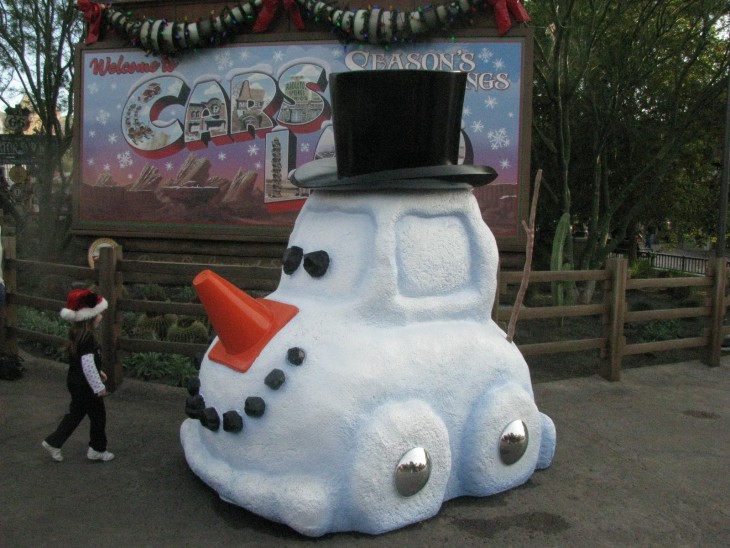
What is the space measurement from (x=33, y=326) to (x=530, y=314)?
220 inches

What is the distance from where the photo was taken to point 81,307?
14.9 ft

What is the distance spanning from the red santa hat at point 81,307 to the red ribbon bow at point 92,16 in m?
8.47

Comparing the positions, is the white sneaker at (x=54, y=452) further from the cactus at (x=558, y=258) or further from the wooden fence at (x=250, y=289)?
the cactus at (x=558, y=258)

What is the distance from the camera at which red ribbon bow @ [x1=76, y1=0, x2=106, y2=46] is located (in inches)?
453

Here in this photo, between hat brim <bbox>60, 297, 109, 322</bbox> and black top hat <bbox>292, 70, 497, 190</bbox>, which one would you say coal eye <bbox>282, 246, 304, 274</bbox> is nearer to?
black top hat <bbox>292, 70, 497, 190</bbox>

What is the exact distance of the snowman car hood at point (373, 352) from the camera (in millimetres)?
3666

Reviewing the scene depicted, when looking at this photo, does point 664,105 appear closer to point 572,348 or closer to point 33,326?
point 572,348

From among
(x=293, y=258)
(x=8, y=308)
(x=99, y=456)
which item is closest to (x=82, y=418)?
(x=99, y=456)

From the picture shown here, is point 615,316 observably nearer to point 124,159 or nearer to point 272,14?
point 272,14

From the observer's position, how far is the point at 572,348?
733cm

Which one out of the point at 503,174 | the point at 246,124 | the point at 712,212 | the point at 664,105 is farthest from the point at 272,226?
the point at 712,212

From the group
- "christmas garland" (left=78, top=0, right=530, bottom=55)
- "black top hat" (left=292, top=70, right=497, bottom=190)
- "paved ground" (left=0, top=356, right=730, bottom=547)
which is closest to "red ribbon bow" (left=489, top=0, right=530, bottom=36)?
"christmas garland" (left=78, top=0, right=530, bottom=55)

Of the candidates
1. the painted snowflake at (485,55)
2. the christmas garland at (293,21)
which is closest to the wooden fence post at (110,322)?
the christmas garland at (293,21)

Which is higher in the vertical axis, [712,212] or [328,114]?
[328,114]
